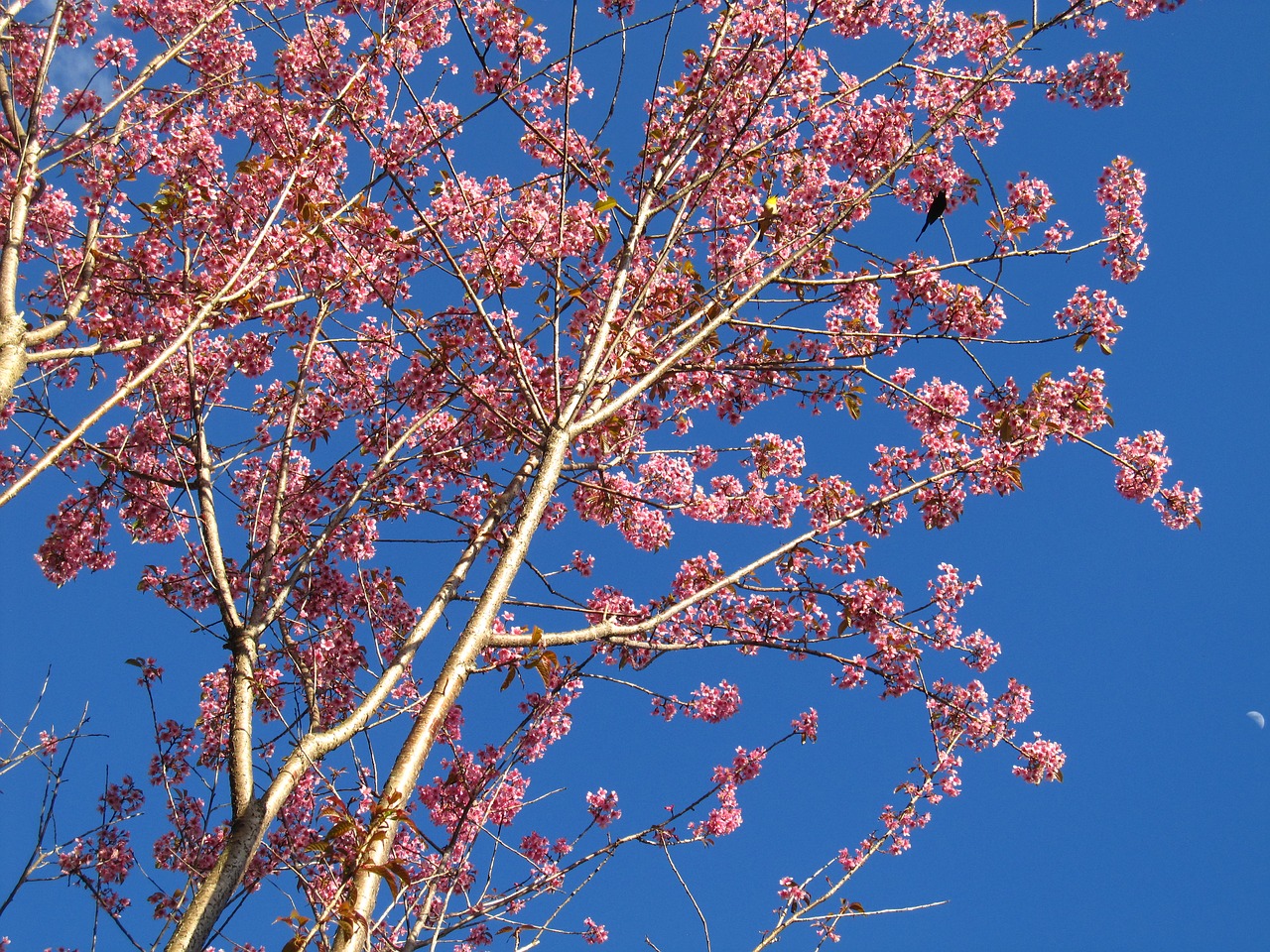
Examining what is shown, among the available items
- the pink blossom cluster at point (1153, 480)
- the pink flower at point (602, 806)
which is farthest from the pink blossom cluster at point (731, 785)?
the pink blossom cluster at point (1153, 480)

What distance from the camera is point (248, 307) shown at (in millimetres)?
5773

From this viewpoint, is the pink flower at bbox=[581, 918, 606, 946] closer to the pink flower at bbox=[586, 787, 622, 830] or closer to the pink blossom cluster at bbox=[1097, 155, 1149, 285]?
the pink flower at bbox=[586, 787, 622, 830]

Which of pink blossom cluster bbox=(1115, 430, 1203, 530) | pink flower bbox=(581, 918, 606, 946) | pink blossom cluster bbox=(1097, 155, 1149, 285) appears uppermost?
pink blossom cluster bbox=(1097, 155, 1149, 285)

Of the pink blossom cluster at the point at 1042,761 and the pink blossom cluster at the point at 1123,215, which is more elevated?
the pink blossom cluster at the point at 1123,215

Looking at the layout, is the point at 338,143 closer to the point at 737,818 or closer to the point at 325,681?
the point at 325,681

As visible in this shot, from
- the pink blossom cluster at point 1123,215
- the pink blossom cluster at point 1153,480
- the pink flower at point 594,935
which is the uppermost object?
the pink blossom cluster at point 1123,215

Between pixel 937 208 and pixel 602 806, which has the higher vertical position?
pixel 937 208

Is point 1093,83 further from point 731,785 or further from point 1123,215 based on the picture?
point 731,785

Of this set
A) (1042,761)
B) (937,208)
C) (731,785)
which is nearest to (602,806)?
(731,785)

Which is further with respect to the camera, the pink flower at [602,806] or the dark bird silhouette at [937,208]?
the pink flower at [602,806]

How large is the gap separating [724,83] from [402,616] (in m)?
4.34

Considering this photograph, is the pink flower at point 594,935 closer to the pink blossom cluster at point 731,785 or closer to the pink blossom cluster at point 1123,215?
the pink blossom cluster at point 731,785

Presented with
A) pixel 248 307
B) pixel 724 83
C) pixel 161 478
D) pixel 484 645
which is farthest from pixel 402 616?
pixel 724 83

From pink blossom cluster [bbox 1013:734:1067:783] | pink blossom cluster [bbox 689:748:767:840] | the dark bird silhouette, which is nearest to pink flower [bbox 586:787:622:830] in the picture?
pink blossom cluster [bbox 689:748:767:840]
